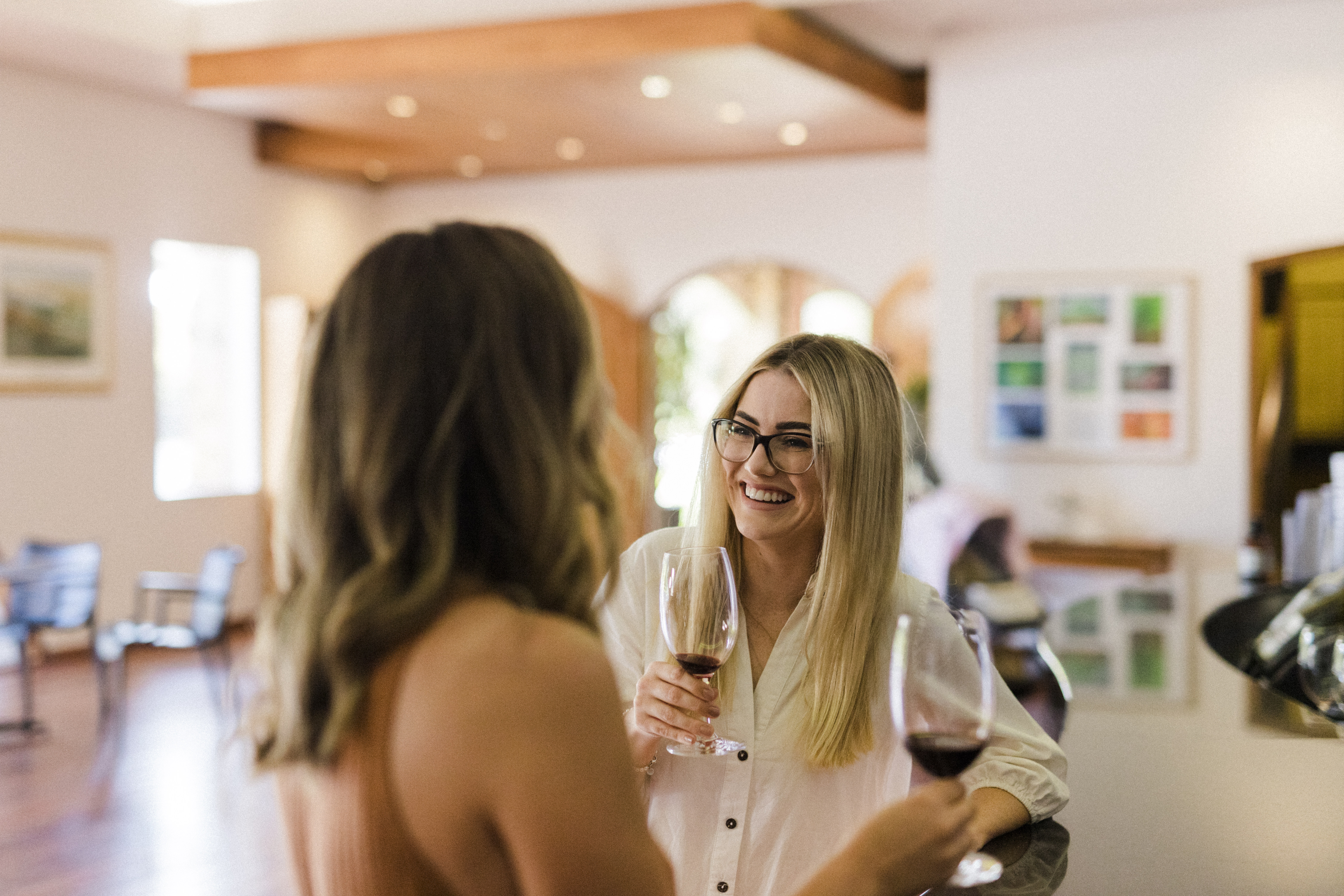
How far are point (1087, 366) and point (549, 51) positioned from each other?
125 inches

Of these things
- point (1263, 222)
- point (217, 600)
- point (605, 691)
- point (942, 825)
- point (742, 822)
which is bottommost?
point (217, 600)

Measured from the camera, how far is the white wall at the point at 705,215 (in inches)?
363

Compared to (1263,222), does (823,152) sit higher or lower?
higher

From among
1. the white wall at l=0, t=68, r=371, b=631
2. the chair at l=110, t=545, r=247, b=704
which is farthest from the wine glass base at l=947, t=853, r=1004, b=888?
the white wall at l=0, t=68, r=371, b=631

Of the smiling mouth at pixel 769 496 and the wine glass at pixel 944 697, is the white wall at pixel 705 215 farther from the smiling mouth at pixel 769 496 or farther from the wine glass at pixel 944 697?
the wine glass at pixel 944 697

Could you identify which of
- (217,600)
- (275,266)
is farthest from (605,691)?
(275,266)

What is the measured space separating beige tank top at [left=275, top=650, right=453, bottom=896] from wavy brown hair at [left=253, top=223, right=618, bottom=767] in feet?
0.05

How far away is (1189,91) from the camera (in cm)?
623

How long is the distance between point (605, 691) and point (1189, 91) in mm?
6167

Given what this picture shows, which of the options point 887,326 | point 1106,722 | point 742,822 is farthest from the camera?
point 887,326

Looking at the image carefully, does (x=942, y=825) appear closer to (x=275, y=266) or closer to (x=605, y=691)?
(x=605, y=691)

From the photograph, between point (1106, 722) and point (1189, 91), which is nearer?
point (1106, 722)

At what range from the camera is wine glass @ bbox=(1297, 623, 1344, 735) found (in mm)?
1930

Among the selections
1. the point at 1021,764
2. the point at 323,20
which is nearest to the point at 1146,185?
the point at 323,20
